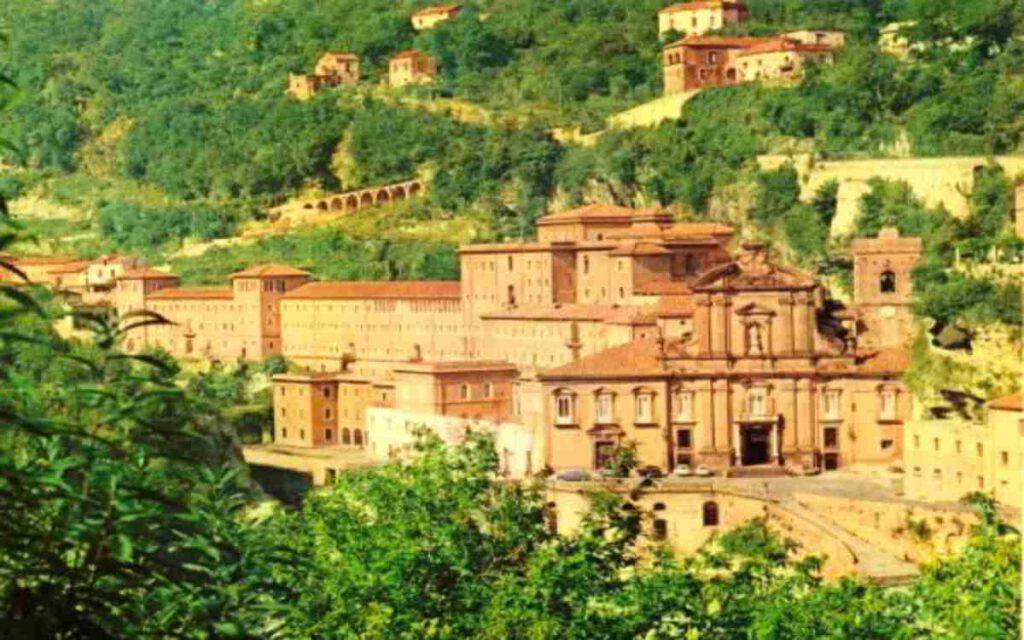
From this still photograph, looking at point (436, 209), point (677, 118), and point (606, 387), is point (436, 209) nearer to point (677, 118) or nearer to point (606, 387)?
point (677, 118)

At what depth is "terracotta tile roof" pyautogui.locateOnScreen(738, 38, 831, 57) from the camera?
8831 centimetres

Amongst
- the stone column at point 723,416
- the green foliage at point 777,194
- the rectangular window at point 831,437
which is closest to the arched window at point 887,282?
the rectangular window at point 831,437

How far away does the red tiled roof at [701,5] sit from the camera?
339 feet

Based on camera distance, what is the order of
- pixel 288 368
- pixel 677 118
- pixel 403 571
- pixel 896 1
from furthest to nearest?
pixel 896 1 → pixel 677 118 → pixel 288 368 → pixel 403 571

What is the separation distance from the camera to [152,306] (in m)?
83.4

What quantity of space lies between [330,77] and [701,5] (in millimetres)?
18681

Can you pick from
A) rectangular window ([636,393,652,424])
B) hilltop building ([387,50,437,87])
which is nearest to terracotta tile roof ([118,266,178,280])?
hilltop building ([387,50,437,87])

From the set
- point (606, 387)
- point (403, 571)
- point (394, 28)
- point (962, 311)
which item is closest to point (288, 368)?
point (606, 387)

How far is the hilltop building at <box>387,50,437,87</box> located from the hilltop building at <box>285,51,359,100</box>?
2812mm

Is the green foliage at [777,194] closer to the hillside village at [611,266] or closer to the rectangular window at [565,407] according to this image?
the hillside village at [611,266]

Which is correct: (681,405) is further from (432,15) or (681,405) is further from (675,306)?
(432,15)

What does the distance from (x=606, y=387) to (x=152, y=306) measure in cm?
3125

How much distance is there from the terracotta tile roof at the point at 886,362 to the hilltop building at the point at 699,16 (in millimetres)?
47699

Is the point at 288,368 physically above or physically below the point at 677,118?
below
